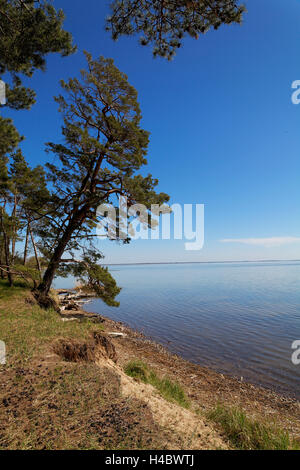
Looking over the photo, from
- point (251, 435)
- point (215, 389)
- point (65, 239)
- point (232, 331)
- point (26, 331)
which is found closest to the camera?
point (251, 435)

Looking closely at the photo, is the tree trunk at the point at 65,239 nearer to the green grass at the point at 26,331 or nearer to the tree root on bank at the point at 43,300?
the tree root on bank at the point at 43,300

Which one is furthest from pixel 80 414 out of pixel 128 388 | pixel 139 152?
pixel 139 152

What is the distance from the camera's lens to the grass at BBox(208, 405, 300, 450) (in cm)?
401

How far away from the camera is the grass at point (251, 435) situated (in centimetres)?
401

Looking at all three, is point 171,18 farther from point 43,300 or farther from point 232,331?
point 232,331

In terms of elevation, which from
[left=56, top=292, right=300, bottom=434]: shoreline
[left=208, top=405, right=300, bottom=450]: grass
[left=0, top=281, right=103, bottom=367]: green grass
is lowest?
[left=56, top=292, right=300, bottom=434]: shoreline

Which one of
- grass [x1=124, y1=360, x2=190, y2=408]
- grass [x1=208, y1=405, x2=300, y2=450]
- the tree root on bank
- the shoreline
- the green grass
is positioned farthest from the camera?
the tree root on bank

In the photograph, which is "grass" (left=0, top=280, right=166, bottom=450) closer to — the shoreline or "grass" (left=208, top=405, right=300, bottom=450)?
"grass" (left=208, top=405, right=300, bottom=450)

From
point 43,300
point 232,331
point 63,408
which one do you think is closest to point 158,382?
Answer: point 63,408

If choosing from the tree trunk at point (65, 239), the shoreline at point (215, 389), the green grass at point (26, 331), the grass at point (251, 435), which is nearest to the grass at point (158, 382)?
the shoreline at point (215, 389)

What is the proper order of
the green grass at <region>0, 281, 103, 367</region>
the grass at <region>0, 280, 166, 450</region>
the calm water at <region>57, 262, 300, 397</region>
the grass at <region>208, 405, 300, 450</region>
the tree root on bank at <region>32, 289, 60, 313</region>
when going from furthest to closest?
the tree root on bank at <region>32, 289, 60, 313</region> < the calm water at <region>57, 262, 300, 397</region> < the green grass at <region>0, 281, 103, 367</region> < the grass at <region>208, 405, 300, 450</region> < the grass at <region>0, 280, 166, 450</region>

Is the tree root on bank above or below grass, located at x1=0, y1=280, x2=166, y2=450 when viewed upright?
below

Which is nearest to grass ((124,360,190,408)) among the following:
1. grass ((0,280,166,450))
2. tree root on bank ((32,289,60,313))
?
grass ((0,280,166,450))

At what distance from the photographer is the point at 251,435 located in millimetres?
4230
